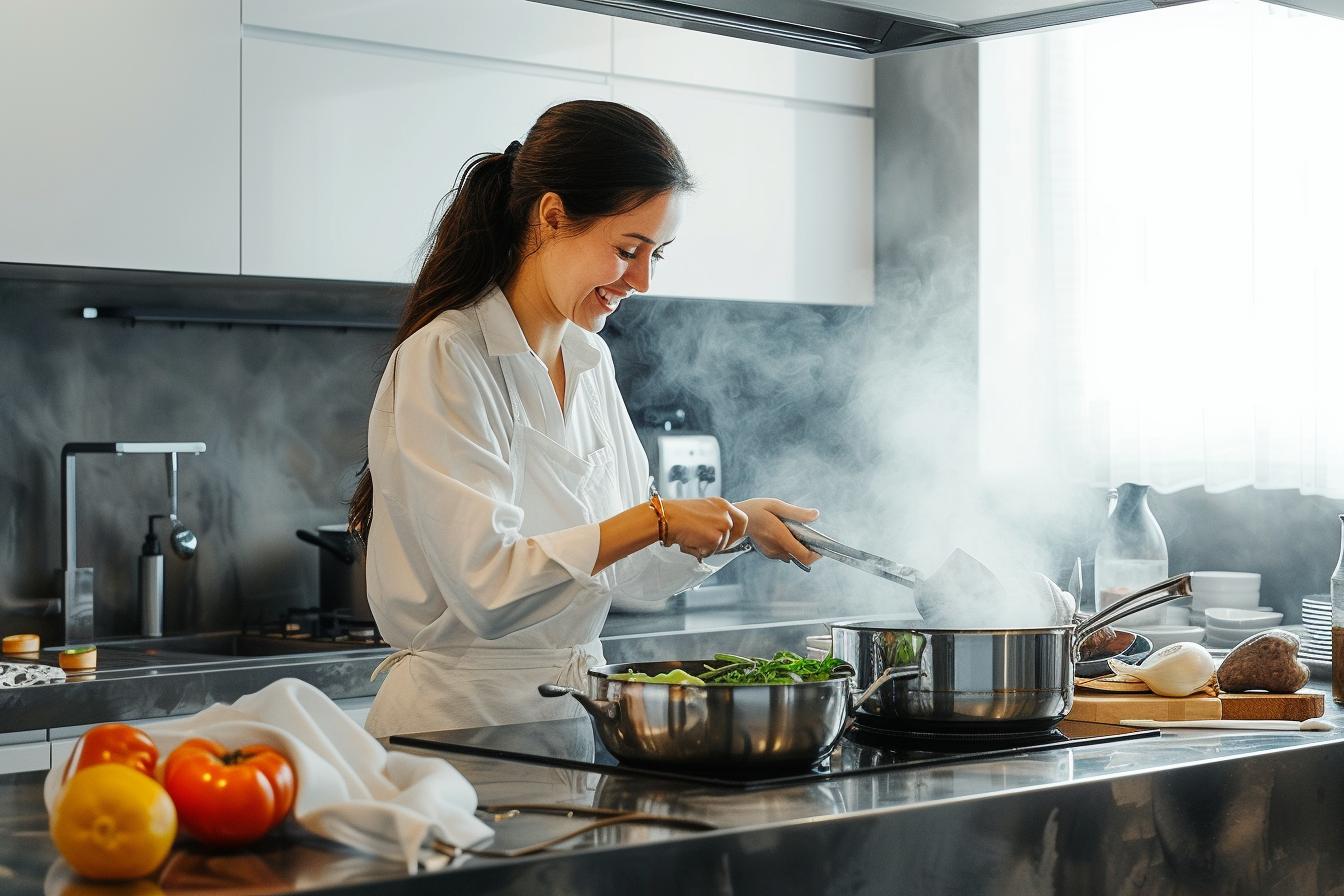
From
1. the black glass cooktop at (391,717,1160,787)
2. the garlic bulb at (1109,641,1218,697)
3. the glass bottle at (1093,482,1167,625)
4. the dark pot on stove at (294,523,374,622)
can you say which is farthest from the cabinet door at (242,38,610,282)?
the garlic bulb at (1109,641,1218,697)

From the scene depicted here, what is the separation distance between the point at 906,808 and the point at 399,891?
42 cm

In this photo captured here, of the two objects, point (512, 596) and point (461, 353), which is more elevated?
point (461, 353)

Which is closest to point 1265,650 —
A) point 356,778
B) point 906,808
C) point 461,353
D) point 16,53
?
point 906,808

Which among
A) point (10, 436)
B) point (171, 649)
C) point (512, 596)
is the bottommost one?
point (171, 649)

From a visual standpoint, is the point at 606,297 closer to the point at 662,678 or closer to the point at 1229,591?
the point at 662,678

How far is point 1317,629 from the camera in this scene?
2.37 meters

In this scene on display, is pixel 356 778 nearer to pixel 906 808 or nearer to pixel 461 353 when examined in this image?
pixel 906 808

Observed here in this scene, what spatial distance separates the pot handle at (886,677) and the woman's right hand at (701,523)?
242 millimetres

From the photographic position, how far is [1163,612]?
2938 millimetres

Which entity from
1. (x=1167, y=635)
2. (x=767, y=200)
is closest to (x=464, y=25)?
(x=767, y=200)

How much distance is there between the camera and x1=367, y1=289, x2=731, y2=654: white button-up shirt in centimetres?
162

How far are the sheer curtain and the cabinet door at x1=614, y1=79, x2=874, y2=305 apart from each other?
1.01 ft

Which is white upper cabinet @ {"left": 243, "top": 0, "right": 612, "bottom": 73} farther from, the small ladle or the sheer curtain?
the sheer curtain

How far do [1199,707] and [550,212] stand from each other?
95cm
